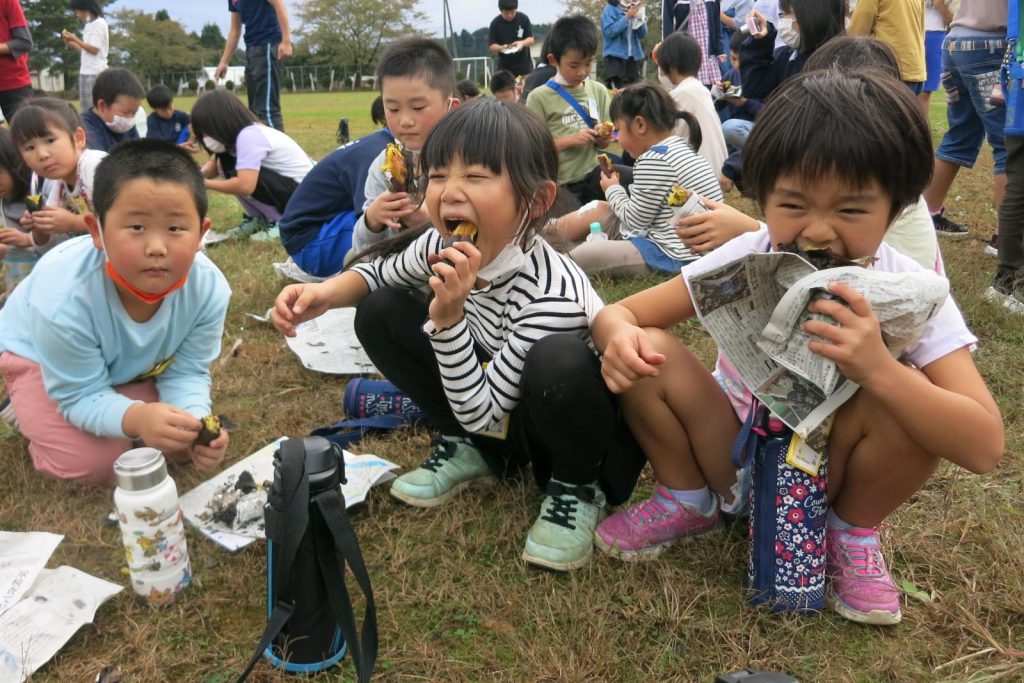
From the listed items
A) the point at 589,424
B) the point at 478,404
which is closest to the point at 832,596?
the point at 589,424

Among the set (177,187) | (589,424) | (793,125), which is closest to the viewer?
(793,125)

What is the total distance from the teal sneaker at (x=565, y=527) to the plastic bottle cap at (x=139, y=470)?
894 millimetres

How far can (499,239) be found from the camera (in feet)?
5.94

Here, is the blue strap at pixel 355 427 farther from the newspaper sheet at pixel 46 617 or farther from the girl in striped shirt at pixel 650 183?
the girl in striped shirt at pixel 650 183

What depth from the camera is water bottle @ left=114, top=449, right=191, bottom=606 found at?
161cm

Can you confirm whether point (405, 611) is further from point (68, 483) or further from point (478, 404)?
point (68, 483)

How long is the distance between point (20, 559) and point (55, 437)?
1.89ft

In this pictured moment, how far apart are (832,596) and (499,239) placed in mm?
1146

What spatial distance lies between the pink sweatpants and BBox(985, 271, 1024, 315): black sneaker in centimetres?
364

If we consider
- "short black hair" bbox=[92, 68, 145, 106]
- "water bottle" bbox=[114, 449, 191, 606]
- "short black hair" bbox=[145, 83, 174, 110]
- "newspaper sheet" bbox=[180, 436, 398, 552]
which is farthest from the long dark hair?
"water bottle" bbox=[114, 449, 191, 606]

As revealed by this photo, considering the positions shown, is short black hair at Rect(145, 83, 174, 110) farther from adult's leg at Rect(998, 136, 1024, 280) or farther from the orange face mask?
adult's leg at Rect(998, 136, 1024, 280)

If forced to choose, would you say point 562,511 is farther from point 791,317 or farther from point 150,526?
point 150,526

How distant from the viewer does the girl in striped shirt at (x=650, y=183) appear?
3.98 meters

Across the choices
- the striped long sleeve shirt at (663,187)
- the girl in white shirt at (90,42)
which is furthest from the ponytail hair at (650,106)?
the girl in white shirt at (90,42)
